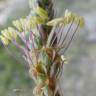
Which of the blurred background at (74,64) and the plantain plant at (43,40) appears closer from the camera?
the plantain plant at (43,40)

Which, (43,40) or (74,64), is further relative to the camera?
(74,64)

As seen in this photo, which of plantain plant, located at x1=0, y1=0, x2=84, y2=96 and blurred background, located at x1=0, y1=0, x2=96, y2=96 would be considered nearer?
plantain plant, located at x1=0, y1=0, x2=84, y2=96

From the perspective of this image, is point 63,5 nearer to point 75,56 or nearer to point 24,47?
point 75,56

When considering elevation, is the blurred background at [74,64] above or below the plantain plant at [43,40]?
above

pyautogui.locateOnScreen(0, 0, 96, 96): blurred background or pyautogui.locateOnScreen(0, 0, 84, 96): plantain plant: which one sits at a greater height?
pyautogui.locateOnScreen(0, 0, 96, 96): blurred background
